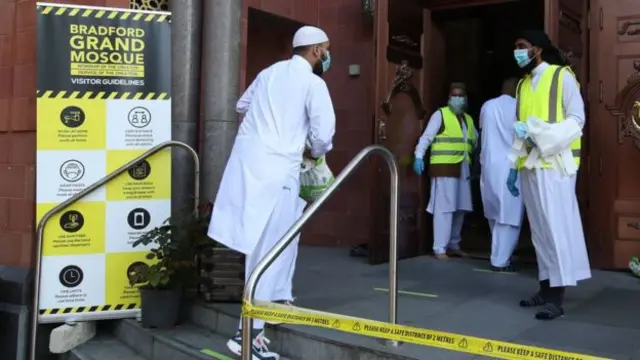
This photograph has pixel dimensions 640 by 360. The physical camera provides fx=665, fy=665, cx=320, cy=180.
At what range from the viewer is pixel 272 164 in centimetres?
366

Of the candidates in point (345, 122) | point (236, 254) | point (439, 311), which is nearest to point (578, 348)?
point (439, 311)

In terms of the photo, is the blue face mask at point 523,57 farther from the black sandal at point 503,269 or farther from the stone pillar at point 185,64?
the stone pillar at point 185,64

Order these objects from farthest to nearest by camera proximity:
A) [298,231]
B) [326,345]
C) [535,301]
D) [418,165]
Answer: [418,165], [535,301], [326,345], [298,231]

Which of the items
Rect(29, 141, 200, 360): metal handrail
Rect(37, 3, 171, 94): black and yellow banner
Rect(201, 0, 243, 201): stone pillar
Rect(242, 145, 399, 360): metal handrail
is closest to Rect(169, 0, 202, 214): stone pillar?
Rect(201, 0, 243, 201): stone pillar

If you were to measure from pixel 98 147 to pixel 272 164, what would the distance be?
160cm

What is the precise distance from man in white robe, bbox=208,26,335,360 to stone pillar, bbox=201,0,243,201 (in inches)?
56.7

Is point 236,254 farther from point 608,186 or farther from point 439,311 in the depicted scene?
point 608,186

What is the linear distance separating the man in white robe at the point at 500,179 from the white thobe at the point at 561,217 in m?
1.50

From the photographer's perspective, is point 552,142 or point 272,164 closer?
point 272,164

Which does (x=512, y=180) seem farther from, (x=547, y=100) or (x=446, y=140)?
(x=446, y=140)

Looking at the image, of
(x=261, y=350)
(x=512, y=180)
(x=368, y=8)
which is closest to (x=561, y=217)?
(x=512, y=180)

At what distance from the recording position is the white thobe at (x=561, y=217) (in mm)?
3986

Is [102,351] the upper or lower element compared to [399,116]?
lower

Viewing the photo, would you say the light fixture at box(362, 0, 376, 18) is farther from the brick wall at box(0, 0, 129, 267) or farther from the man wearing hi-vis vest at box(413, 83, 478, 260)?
the brick wall at box(0, 0, 129, 267)
